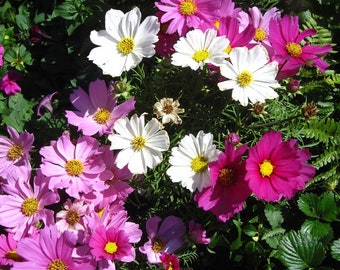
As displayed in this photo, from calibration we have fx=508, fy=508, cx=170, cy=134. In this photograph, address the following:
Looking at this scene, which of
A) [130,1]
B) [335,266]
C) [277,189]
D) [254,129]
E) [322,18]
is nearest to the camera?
[277,189]

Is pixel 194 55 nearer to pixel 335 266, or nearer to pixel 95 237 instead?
pixel 95 237

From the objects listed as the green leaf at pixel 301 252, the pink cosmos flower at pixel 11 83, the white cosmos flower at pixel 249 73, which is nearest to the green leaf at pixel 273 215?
the green leaf at pixel 301 252

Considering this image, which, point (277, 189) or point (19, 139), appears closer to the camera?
point (277, 189)

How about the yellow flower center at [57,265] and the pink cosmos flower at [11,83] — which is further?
the pink cosmos flower at [11,83]

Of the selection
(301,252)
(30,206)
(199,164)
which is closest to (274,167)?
(199,164)

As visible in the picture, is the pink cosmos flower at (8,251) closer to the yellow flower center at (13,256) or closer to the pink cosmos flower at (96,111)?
the yellow flower center at (13,256)

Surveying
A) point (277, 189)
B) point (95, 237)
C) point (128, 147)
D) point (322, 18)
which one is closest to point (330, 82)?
point (322, 18)

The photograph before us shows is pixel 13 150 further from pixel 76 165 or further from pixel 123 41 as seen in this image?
pixel 123 41
